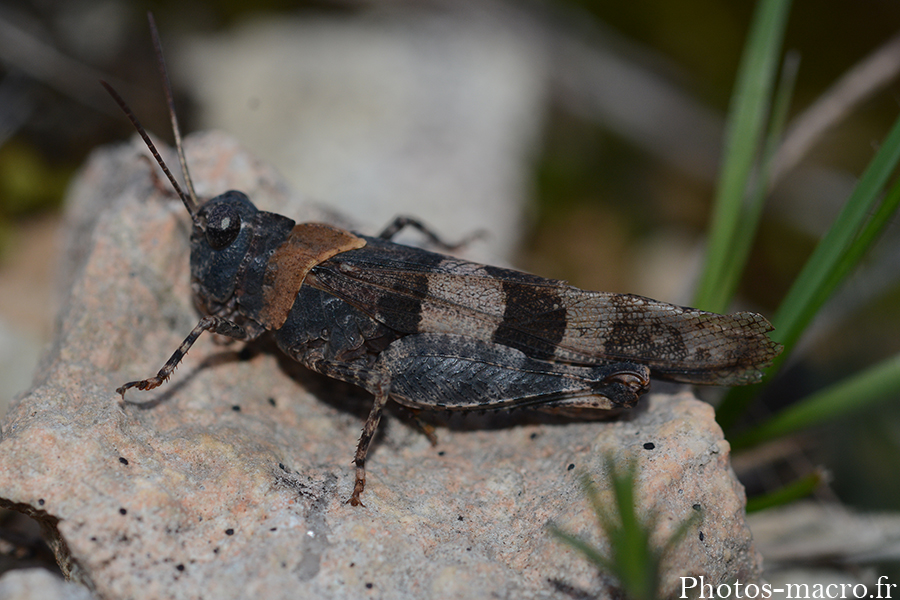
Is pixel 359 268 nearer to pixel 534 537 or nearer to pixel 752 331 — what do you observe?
pixel 534 537

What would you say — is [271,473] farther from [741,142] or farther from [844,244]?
[741,142]

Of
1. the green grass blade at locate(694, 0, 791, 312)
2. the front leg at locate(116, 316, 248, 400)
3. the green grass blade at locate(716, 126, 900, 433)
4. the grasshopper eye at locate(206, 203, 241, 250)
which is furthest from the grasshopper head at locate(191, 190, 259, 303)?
the green grass blade at locate(716, 126, 900, 433)

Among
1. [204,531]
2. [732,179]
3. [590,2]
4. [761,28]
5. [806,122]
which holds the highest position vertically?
[590,2]

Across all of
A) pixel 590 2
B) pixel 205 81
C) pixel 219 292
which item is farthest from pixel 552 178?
pixel 219 292

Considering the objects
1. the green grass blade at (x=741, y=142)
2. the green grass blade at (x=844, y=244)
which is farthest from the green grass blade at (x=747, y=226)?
the green grass blade at (x=844, y=244)

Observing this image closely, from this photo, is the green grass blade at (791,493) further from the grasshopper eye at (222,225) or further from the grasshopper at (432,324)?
the grasshopper eye at (222,225)

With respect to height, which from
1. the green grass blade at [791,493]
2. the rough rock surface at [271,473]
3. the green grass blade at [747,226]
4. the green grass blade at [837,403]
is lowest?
the rough rock surface at [271,473]
